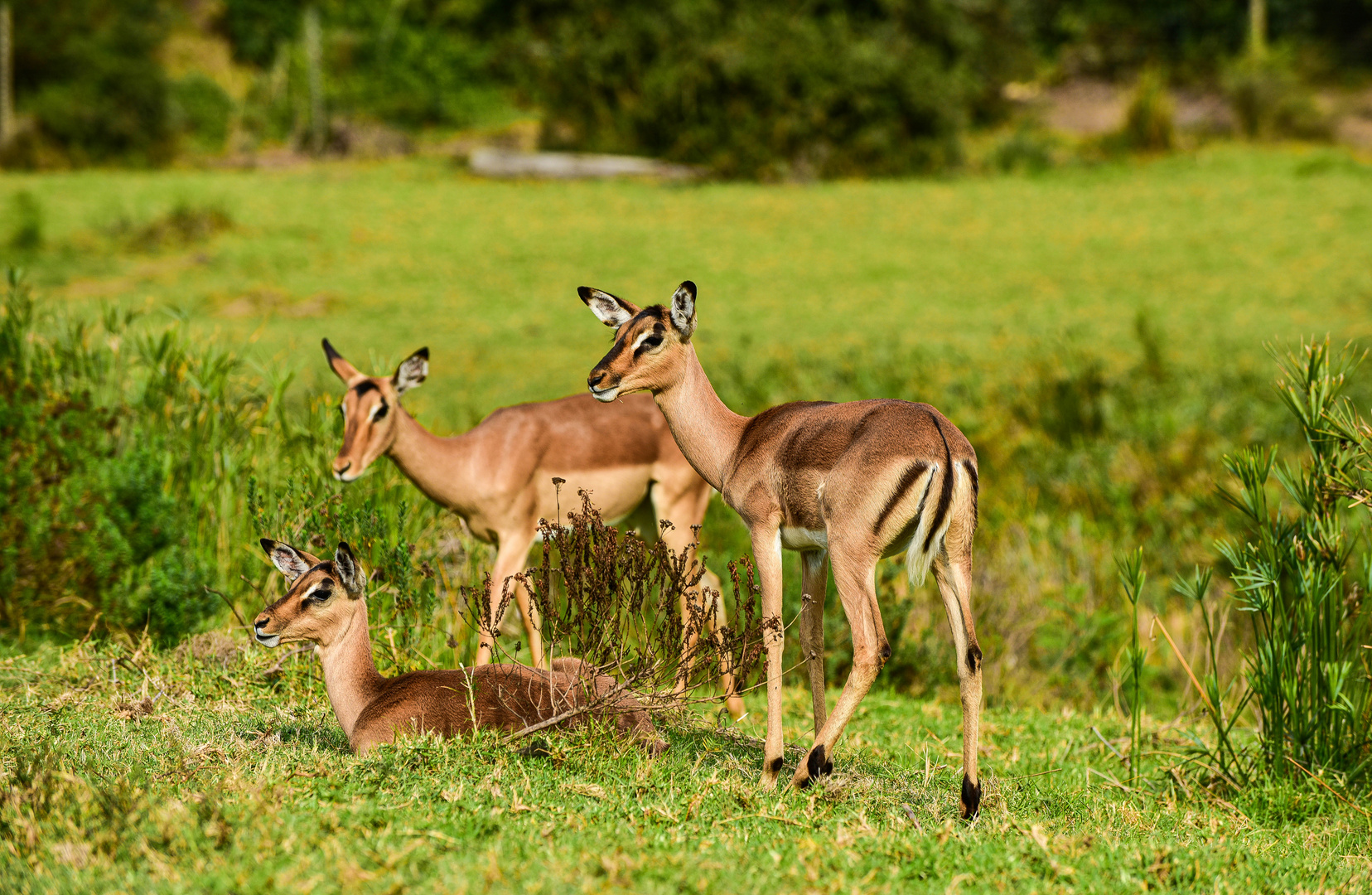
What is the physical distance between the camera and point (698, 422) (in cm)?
501

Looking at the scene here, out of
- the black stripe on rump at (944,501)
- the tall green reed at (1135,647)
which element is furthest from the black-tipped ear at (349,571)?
the tall green reed at (1135,647)

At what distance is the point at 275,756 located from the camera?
14.6ft

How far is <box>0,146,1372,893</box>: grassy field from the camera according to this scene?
3.83 metres

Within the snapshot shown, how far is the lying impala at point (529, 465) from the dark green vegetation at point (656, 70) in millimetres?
15603

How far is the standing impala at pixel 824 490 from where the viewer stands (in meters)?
4.34

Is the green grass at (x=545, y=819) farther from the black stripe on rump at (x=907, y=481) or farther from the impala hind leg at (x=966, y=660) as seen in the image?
the black stripe on rump at (x=907, y=481)

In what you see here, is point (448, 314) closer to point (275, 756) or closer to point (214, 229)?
point (214, 229)

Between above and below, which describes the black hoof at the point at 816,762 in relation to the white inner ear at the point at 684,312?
below

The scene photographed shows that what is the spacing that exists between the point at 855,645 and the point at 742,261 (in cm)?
1342

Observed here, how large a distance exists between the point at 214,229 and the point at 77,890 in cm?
1594

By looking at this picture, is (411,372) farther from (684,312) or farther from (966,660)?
(966,660)

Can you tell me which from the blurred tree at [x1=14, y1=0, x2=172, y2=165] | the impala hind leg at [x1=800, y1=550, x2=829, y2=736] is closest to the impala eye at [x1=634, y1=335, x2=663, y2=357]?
the impala hind leg at [x1=800, y1=550, x2=829, y2=736]

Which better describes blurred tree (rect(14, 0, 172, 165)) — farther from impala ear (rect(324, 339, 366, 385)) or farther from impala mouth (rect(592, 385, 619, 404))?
impala mouth (rect(592, 385, 619, 404))

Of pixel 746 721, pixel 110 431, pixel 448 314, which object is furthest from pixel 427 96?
Result: pixel 746 721
